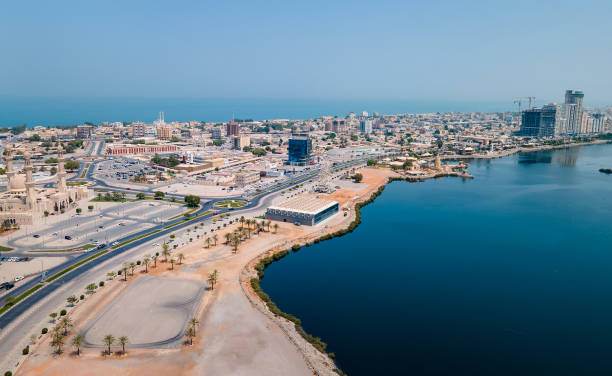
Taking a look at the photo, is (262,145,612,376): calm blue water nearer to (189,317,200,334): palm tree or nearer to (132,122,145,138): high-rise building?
(189,317,200,334): palm tree

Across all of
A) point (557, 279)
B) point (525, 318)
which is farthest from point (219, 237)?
point (557, 279)

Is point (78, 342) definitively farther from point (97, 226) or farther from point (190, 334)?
point (97, 226)

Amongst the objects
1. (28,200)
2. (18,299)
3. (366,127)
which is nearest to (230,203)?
(28,200)

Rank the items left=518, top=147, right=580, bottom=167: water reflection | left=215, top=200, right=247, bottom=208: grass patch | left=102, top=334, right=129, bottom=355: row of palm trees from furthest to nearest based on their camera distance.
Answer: left=518, top=147, right=580, bottom=167: water reflection, left=215, top=200, right=247, bottom=208: grass patch, left=102, top=334, right=129, bottom=355: row of palm trees

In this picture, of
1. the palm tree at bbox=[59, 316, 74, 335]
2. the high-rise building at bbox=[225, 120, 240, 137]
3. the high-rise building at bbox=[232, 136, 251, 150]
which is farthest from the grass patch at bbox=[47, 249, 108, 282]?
the high-rise building at bbox=[225, 120, 240, 137]

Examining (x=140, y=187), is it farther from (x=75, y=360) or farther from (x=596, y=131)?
(x=596, y=131)
